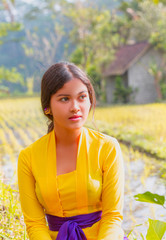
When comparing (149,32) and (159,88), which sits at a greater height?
(149,32)

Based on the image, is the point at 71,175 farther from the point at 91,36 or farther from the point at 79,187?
the point at 91,36

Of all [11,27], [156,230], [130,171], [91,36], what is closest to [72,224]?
[156,230]

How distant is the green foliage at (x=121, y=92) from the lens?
15.1 metres

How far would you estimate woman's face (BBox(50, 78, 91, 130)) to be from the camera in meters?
1.29

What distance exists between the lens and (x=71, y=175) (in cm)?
131

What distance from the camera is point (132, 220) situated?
2531 millimetres

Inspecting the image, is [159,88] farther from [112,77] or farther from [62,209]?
[62,209]

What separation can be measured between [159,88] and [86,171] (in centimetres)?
1456

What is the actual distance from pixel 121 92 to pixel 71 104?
46.5ft

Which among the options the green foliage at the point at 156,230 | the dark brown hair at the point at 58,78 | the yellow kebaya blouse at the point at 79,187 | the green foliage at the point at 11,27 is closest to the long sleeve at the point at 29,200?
the yellow kebaya blouse at the point at 79,187

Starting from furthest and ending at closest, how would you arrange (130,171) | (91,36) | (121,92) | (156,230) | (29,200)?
(91,36)
(121,92)
(130,171)
(29,200)
(156,230)

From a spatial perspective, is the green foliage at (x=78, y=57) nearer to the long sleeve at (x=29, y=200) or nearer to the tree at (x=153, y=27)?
the tree at (x=153, y=27)

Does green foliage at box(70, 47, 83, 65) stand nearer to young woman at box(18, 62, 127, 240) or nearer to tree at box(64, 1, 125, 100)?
tree at box(64, 1, 125, 100)

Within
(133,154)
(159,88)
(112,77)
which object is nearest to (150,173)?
(133,154)
